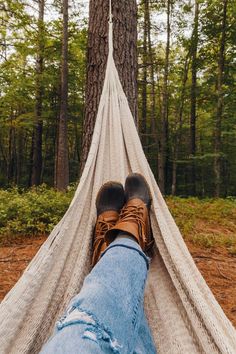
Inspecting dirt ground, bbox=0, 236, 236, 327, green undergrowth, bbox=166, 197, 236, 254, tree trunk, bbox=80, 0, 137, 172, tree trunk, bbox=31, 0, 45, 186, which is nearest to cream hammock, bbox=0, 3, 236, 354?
dirt ground, bbox=0, 236, 236, 327

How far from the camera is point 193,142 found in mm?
9500

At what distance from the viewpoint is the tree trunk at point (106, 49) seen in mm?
2064

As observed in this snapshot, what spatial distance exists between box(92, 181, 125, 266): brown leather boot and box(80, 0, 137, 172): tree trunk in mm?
756

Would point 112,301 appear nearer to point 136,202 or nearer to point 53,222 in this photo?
point 136,202

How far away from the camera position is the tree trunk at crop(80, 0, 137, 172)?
206cm

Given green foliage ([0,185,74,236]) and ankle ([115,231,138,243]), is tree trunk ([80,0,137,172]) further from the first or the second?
ankle ([115,231,138,243])

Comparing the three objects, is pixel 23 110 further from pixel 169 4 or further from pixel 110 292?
pixel 110 292

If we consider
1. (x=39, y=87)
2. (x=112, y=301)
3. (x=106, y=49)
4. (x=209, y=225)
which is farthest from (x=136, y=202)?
(x=39, y=87)

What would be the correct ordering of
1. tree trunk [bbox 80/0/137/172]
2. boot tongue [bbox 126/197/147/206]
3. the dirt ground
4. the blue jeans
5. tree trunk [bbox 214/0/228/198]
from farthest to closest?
tree trunk [bbox 214/0/228/198]
tree trunk [bbox 80/0/137/172]
the dirt ground
boot tongue [bbox 126/197/147/206]
the blue jeans

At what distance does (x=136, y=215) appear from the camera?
130cm

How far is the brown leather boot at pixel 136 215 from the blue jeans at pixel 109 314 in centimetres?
16

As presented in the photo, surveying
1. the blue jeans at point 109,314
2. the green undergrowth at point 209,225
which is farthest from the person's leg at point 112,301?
the green undergrowth at point 209,225

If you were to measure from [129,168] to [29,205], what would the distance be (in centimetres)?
156

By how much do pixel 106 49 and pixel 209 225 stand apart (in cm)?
208
